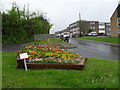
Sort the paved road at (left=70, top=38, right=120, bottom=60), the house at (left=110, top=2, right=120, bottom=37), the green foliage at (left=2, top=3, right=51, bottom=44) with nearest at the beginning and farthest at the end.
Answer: the paved road at (left=70, top=38, right=120, bottom=60) < the green foliage at (left=2, top=3, right=51, bottom=44) < the house at (left=110, top=2, right=120, bottom=37)

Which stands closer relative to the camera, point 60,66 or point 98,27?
point 60,66

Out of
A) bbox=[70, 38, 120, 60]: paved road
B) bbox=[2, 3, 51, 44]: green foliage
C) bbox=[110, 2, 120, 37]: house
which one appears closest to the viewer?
bbox=[70, 38, 120, 60]: paved road

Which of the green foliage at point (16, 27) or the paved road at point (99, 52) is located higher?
the green foliage at point (16, 27)

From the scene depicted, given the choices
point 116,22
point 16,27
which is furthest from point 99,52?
point 116,22

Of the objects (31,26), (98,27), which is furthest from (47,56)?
(98,27)

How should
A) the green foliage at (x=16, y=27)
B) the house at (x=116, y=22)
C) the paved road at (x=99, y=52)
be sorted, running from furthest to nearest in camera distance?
1. the house at (x=116, y=22)
2. the green foliage at (x=16, y=27)
3. the paved road at (x=99, y=52)

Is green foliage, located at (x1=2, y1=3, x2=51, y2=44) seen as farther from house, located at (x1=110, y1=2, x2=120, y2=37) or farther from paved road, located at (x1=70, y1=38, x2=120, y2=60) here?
house, located at (x1=110, y1=2, x2=120, y2=37)

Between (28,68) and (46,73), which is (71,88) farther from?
(28,68)

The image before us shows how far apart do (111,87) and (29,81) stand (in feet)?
7.24

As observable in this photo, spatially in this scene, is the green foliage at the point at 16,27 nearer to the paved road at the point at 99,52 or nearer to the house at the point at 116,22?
the paved road at the point at 99,52

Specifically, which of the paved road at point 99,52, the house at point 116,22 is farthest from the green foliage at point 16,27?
the house at point 116,22

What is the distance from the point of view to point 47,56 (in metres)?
6.53

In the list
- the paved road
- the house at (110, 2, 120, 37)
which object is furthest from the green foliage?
the house at (110, 2, 120, 37)

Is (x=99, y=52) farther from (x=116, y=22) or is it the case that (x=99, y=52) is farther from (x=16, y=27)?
(x=116, y=22)
